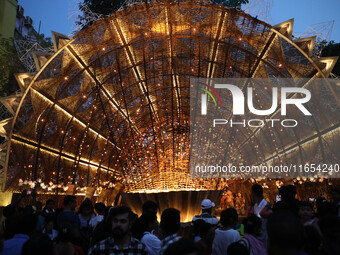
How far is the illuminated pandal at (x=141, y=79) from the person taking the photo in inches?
550

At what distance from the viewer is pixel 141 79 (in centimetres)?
1958

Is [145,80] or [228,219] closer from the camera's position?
[228,219]

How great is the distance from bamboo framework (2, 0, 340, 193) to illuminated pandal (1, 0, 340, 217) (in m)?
0.04

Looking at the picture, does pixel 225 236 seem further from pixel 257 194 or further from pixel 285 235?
pixel 285 235

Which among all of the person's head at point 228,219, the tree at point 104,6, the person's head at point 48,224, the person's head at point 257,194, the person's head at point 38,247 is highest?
the tree at point 104,6

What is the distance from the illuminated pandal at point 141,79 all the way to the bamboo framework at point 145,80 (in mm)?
40

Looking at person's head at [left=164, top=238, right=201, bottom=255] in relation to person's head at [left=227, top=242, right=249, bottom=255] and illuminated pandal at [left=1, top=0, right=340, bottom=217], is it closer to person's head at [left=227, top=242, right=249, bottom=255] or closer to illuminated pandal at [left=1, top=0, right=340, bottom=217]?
person's head at [left=227, top=242, right=249, bottom=255]

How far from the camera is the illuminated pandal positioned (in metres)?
14.0

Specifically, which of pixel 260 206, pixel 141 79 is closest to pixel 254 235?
pixel 260 206

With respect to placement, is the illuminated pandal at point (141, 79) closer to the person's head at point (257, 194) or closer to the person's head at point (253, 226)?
the person's head at point (257, 194)

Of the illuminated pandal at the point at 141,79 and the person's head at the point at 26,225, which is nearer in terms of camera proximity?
the person's head at the point at 26,225

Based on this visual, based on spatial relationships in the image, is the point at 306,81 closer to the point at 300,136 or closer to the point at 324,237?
the point at 300,136

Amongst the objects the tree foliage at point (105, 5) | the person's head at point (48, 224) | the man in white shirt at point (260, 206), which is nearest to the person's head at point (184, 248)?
the man in white shirt at point (260, 206)

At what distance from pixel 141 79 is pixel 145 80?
2.36 m
